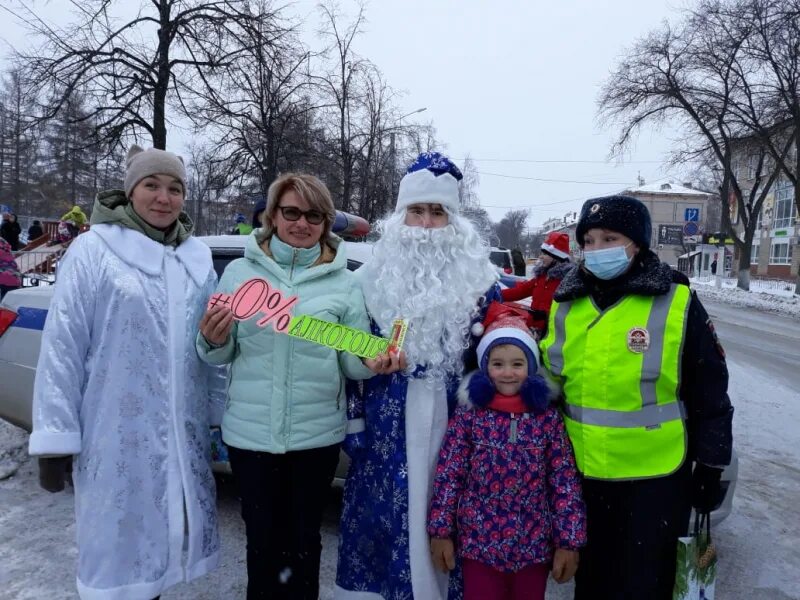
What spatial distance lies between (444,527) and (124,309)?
4.42 feet

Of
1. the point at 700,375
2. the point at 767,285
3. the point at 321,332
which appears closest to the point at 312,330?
the point at 321,332

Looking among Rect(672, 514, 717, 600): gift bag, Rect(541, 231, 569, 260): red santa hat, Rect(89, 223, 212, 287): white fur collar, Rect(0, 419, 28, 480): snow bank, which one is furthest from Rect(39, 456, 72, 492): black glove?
Rect(541, 231, 569, 260): red santa hat

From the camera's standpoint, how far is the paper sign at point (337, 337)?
205cm

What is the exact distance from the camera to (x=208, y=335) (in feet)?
6.66

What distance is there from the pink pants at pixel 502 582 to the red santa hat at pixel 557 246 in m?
4.70

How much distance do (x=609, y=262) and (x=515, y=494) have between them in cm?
87

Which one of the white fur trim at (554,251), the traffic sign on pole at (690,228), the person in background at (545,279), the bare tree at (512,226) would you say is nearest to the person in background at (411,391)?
the person in background at (545,279)

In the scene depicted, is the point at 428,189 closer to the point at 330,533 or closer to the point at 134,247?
the point at 134,247

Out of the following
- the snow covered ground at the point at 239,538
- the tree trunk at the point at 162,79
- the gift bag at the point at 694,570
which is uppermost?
the tree trunk at the point at 162,79

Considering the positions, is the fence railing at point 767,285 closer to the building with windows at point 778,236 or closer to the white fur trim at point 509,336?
the building with windows at point 778,236

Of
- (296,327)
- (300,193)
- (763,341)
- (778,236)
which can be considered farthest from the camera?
(778,236)

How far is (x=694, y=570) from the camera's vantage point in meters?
1.94

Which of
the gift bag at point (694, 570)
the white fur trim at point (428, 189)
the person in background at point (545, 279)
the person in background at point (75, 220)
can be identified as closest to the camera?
the gift bag at point (694, 570)

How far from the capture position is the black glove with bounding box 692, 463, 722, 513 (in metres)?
1.96
